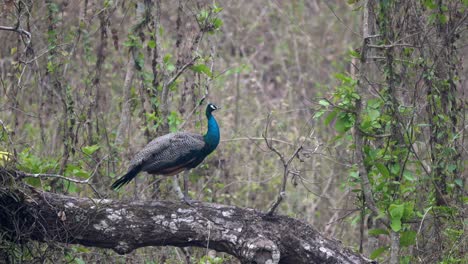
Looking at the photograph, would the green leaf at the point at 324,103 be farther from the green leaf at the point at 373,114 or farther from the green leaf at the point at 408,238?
the green leaf at the point at 408,238

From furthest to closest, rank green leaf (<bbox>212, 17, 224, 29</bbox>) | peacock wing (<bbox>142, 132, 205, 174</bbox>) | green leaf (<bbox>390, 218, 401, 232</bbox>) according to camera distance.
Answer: green leaf (<bbox>212, 17, 224, 29</bbox>) → peacock wing (<bbox>142, 132, 205, 174</bbox>) → green leaf (<bbox>390, 218, 401, 232</bbox>)

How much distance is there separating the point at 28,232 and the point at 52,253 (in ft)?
0.98

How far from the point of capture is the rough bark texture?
6.21 metres

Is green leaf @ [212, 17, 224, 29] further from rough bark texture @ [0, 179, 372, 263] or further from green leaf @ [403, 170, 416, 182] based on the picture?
rough bark texture @ [0, 179, 372, 263]

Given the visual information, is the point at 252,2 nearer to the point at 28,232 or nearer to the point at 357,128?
the point at 357,128

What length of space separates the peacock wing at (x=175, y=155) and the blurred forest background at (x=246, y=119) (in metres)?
0.54

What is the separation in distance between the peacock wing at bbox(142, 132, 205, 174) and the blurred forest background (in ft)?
1.76

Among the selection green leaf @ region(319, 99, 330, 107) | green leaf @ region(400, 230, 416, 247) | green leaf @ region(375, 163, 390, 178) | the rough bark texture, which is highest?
green leaf @ region(319, 99, 330, 107)

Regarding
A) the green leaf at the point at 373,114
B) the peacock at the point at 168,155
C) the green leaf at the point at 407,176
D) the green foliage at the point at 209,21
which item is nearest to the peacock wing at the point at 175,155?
the peacock at the point at 168,155

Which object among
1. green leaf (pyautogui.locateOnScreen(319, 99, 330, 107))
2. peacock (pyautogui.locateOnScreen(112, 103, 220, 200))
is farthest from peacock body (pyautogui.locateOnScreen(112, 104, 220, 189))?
green leaf (pyautogui.locateOnScreen(319, 99, 330, 107))

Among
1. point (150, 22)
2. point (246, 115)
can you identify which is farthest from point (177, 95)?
point (150, 22)

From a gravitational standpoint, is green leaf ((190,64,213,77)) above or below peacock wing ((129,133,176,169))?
above

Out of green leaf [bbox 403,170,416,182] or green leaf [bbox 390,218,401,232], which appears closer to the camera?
green leaf [bbox 390,218,401,232]

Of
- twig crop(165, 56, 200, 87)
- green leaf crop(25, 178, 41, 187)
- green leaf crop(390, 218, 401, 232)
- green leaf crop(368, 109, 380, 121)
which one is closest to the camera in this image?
green leaf crop(390, 218, 401, 232)
